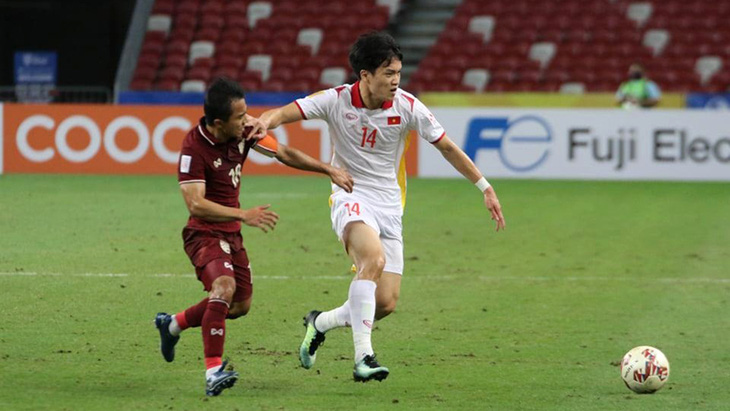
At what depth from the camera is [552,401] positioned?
22.1 feet

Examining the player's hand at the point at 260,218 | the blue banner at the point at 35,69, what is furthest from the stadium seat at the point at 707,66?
the player's hand at the point at 260,218

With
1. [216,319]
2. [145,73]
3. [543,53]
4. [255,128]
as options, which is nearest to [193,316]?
[216,319]

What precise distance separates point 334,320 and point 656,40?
22.7 meters

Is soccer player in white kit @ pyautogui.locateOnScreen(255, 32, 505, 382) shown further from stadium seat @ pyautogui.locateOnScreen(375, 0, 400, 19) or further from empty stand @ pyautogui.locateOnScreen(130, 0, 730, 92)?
stadium seat @ pyautogui.locateOnScreen(375, 0, 400, 19)

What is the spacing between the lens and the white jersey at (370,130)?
7.55 meters

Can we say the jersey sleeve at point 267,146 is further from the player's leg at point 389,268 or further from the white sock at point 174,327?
the white sock at point 174,327

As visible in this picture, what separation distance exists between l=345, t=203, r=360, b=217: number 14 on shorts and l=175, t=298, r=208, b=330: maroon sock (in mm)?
968

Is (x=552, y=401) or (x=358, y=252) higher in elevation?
(x=358, y=252)

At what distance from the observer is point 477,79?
28.8m

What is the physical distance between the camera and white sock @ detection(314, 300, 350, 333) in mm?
7539

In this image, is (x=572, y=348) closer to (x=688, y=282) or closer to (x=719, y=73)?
(x=688, y=282)

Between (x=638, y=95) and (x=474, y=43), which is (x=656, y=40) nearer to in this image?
(x=474, y=43)

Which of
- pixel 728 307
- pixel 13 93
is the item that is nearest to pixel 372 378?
pixel 728 307

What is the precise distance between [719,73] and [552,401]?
22.1 metres
